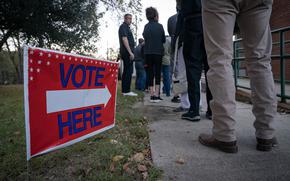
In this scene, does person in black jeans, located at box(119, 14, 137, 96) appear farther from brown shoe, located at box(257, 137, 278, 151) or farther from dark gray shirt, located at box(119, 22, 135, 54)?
brown shoe, located at box(257, 137, 278, 151)

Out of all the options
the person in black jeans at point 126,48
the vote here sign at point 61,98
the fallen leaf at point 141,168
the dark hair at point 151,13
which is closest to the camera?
the vote here sign at point 61,98

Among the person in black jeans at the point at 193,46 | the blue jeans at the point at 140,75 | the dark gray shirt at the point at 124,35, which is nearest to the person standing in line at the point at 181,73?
the person in black jeans at the point at 193,46

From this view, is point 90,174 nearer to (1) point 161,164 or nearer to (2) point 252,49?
(1) point 161,164

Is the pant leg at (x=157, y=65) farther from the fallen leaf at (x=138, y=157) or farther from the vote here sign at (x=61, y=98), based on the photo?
the fallen leaf at (x=138, y=157)

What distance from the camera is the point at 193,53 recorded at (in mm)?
2508

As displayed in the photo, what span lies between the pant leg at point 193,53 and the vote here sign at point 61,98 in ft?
3.58

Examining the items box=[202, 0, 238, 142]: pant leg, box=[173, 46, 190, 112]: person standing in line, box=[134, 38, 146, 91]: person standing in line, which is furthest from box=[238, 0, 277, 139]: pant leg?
box=[134, 38, 146, 91]: person standing in line

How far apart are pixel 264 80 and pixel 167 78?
13.2ft

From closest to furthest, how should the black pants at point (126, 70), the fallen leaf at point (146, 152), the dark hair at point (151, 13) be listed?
the fallen leaf at point (146, 152) → the dark hair at point (151, 13) → the black pants at point (126, 70)

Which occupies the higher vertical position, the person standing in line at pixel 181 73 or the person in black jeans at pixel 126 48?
the person in black jeans at pixel 126 48

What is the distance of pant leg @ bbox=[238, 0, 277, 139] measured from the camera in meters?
1.64

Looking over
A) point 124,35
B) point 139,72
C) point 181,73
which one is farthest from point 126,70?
point 181,73

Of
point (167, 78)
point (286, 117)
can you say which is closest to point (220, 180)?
point (286, 117)

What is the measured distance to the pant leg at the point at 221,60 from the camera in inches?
61.6
